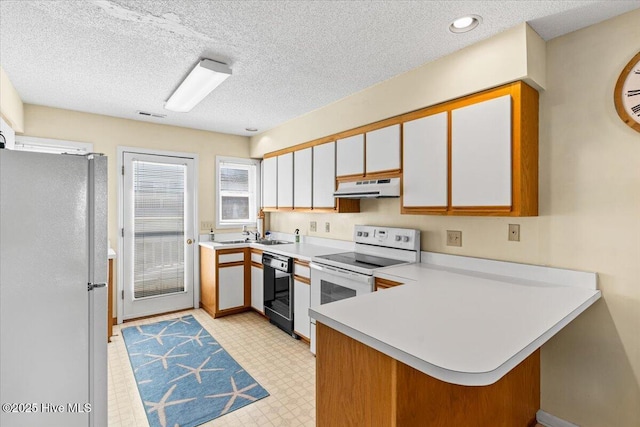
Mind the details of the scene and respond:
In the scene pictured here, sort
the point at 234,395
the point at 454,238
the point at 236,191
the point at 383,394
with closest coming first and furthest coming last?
1. the point at 383,394
2. the point at 234,395
3. the point at 454,238
4. the point at 236,191

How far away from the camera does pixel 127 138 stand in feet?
12.6

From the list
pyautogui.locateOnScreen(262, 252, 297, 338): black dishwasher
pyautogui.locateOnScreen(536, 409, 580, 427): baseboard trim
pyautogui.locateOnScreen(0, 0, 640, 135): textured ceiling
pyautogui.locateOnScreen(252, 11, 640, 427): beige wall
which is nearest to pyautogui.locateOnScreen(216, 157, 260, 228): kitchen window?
pyautogui.locateOnScreen(262, 252, 297, 338): black dishwasher

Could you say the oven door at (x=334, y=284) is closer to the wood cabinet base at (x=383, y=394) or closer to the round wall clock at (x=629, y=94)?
the wood cabinet base at (x=383, y=394)

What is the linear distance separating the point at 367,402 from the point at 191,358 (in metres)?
2.23

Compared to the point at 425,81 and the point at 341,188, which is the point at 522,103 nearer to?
the point at 425,81

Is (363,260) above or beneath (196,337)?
above

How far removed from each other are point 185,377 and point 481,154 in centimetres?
281

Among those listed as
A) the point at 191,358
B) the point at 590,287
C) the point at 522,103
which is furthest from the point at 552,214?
the point at 191,358

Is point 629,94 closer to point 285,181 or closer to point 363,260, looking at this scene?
point 363,260

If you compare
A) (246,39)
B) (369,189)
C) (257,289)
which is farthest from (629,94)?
(257,289)

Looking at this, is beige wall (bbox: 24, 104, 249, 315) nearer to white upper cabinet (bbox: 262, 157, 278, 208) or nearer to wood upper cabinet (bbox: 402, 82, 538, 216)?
white upper cabinet (bbox: 262, 157, 278, 208)

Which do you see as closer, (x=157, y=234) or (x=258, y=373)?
(x=258, y=373)

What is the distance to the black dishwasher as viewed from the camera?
3.33 meters

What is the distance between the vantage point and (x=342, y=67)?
2422mm
